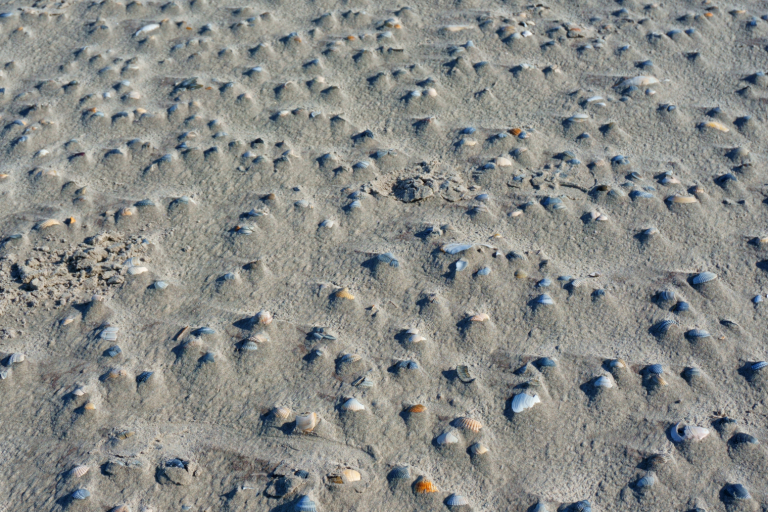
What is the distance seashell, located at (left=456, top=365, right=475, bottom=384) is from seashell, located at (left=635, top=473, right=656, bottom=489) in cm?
47

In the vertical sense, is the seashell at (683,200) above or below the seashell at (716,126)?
below

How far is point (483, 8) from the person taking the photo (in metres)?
3.05

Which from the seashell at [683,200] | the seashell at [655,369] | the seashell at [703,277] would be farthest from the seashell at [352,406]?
the seashell at [683,200]

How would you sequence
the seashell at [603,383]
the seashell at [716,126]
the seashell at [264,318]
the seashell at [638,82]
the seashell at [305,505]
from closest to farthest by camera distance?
1. the seashell at [305,505]
2. the seashell at [603,383]
3. the seashell at [264,318]
4. the seashell at [716,126]
5. the seashell at [638,82]

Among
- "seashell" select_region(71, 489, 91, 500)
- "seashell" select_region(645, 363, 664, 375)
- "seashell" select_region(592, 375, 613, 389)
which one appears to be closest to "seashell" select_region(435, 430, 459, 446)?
"seashell" select_region(592, 375, 613, 389)

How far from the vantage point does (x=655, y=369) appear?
179 centimetres

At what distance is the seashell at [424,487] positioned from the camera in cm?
156

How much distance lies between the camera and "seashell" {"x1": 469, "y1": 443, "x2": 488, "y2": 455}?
64.0 inches

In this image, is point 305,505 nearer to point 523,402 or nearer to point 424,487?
point 424,487

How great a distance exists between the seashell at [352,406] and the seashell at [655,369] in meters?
0.77

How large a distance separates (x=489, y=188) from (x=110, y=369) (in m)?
1.32

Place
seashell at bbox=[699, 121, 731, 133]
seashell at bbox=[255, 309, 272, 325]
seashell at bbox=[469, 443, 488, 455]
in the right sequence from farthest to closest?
seashell at bbox=[699, 121, 731, 133] < seashell at bbox=[255, 309, 272, 325] < seashell at bbox=[469, 443, 488, 455]

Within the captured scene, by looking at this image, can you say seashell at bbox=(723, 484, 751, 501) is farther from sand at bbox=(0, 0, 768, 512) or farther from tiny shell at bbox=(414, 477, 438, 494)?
tiny shell at bbox=(414, 477, 438, 494)

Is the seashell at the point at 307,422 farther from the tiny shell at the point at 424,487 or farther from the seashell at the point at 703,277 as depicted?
the seashell at the point at 703,277
